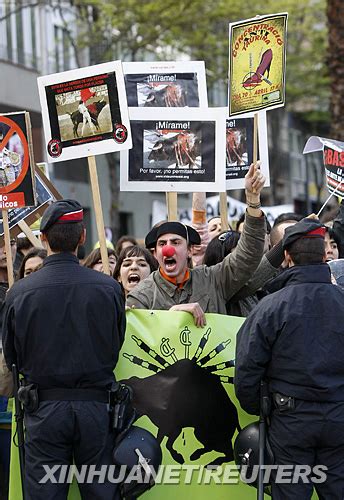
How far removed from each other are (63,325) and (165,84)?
10.6 ft

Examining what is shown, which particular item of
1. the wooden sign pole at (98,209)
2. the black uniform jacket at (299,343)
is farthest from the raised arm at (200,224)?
the black uniform jacket at (299,343)

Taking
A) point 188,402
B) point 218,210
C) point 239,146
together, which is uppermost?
point 239,146

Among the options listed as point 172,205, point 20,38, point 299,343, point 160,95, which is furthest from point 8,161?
point 20,38

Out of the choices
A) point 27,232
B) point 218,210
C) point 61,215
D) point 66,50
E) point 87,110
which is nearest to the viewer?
point 61,215

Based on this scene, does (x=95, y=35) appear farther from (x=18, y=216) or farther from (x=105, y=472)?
(x=105, y=472)

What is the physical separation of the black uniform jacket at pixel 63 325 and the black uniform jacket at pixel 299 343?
74 centimetres

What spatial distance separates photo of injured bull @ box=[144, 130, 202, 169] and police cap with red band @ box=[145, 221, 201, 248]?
90 centimetres

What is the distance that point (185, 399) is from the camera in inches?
239

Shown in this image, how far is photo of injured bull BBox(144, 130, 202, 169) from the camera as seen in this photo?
289 inches

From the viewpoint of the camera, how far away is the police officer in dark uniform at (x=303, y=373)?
543cm

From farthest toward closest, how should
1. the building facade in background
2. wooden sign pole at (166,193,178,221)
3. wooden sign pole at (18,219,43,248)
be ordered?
1. the building facade in background
2. wooden sign pole at (18,219,43,248)
3. wooden sign pole at (166,193,178,221)

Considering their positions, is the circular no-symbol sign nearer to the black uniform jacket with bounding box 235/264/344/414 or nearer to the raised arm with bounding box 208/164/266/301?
the raised arm with bounding box 208/164/266/301

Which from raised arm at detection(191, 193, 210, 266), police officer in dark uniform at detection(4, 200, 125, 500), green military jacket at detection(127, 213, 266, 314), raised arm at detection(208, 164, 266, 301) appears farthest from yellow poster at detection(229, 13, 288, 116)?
police officer in dark uniform at detection(4, 200, 125, 500)

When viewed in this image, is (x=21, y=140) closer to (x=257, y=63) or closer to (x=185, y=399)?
(x=257, y=63)
